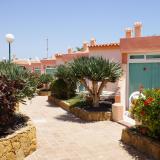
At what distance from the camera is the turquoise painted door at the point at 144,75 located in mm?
13980

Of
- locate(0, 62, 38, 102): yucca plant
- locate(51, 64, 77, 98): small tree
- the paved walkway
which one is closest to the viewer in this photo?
the paved walkway

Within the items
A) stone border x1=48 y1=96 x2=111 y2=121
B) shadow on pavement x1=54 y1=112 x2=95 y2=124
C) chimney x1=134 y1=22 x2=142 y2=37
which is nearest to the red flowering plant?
stone border x1=48 y1=96 x2=111 y2=121

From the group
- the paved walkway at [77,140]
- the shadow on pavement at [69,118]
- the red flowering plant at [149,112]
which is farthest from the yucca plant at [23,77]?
the shadow on pavement at [69,118]

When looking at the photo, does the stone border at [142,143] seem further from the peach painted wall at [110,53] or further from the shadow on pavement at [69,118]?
the peach painted wall at [110,53]

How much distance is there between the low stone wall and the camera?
7.24 meters

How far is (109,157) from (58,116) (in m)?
6.93

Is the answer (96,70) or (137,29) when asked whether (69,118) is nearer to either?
(96,70)

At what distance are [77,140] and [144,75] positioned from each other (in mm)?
6117

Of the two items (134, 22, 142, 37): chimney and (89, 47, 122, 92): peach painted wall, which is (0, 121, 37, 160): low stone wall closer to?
(89, 47, 122, 92): peach painted wall

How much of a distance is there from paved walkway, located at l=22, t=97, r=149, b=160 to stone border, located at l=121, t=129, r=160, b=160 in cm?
21

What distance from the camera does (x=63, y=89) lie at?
19.1 m

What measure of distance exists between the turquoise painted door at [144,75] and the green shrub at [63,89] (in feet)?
16.5

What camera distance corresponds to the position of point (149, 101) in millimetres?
8062

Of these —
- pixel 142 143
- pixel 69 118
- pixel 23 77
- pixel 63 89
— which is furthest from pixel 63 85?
pixel 142 143
